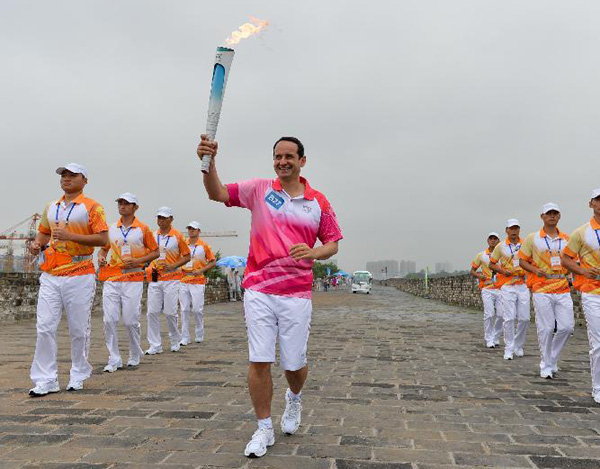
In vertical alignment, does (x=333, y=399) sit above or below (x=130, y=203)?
below

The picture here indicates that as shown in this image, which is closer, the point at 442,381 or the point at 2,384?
the point at 2,384

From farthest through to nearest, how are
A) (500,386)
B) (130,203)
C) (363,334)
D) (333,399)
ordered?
(363,334)
(130,203)
(500,386)
(333,399)

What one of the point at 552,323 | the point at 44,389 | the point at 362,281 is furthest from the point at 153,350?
the point at 362,281

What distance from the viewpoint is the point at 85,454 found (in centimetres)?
336

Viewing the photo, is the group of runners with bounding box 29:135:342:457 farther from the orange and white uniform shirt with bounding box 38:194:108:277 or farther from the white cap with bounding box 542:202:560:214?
the white cap with bounding box 542:202:560:214

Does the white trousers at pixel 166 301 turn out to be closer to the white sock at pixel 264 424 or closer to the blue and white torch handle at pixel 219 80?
the white sock at pixel 264 424

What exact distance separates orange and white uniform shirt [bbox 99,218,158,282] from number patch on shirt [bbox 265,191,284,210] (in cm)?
389

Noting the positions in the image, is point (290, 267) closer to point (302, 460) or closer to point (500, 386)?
point (302, 460)

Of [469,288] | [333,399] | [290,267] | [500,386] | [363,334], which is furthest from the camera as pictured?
[469,288]

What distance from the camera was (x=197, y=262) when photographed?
1020 centimetres

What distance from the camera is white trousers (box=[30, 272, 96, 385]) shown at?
5.30 meters

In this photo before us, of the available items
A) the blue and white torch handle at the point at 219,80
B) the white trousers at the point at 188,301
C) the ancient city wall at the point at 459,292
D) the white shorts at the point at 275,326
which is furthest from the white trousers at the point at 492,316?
the blue and white torch handle at the point at 219,80

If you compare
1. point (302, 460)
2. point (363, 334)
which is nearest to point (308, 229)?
point (302, 460)

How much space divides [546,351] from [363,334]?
5405 millimetres
